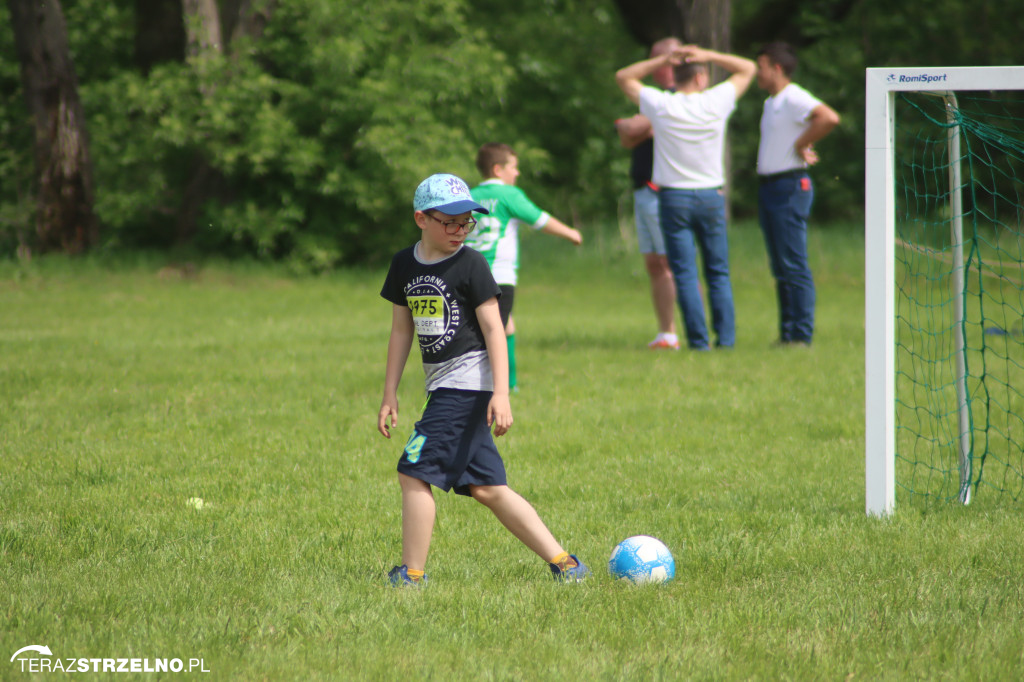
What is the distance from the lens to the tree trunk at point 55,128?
16.2 metres

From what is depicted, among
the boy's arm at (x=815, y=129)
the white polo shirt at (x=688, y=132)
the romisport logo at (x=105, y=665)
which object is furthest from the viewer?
the white polo shirt at (x=688, y=132)

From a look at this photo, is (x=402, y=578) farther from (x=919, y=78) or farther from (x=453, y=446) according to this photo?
(x=919, y=78)

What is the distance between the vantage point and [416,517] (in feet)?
11.9

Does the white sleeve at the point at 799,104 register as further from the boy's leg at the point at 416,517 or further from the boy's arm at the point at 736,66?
the boy's leg at the point at 416,517

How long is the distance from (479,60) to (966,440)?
1373 cm

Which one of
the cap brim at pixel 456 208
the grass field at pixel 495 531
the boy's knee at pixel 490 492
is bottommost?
the grass field at pixel 495 531

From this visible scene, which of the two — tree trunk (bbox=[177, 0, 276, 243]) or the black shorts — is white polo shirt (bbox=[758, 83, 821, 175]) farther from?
tree trunk (bbox=[177, 0, 276, 243])

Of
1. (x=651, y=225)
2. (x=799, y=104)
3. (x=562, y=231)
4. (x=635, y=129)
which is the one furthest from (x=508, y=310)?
(x=799, y=104)

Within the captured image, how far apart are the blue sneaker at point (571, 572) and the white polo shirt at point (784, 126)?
594 centimetres

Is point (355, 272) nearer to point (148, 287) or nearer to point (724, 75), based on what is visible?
point (148, 287)

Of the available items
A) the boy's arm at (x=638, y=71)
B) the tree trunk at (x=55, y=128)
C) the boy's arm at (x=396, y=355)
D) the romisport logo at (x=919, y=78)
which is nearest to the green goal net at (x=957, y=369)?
the romisport logo at (x=919, y=78)

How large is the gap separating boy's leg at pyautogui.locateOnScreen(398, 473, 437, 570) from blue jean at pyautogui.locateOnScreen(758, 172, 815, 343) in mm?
5951

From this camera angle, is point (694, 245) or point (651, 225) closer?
point (694, 245)

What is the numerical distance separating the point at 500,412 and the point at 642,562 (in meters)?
0.79
